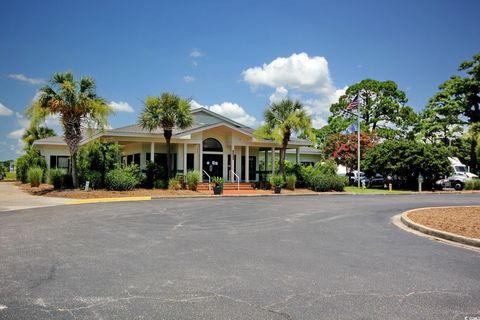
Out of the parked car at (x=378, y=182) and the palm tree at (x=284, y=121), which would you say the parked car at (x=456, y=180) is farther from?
the palm tree at (x=284, y=121)

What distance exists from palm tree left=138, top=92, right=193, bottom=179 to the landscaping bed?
51.4 feet

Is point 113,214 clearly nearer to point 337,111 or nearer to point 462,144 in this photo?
point 462,144

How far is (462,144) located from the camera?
4559 centimetres

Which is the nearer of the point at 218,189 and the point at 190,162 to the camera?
the point at 218,189

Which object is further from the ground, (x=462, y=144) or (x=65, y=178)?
(x=462, y=144)

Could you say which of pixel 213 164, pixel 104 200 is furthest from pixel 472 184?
pixel 104 200

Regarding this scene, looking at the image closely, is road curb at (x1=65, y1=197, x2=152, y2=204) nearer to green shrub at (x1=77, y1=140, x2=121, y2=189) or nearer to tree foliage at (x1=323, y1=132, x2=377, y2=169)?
green shrub at (x1=77, y1=140, x2=121, y2=189)

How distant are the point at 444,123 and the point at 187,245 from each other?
44506mm

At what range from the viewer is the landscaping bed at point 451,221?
33.1 feet

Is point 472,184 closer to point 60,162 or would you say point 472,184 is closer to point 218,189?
point 218,189

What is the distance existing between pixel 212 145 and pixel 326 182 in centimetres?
925

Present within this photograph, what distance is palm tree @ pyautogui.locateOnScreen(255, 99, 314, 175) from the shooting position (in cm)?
2722

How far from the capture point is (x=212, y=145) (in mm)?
30016

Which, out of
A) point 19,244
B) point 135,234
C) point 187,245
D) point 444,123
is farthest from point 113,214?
point 444,123
